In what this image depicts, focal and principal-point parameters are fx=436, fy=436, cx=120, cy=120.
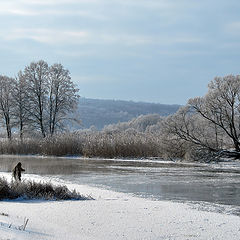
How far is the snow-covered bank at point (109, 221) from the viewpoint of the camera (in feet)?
24.7

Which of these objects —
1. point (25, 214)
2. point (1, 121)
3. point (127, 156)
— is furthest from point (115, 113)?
point (25, 214)

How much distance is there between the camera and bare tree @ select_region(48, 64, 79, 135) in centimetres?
4744

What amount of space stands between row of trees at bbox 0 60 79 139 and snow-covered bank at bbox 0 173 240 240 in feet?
118

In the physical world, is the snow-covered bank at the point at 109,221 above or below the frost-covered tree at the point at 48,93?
below

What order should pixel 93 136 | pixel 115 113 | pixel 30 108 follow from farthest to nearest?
pixel 115 113 → pixel 30 108 → pixel 93 136

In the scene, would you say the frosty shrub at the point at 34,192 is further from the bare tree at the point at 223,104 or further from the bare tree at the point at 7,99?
the bare tree at the point at 7,99

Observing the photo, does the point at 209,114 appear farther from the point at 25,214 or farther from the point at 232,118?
the point at 25,214

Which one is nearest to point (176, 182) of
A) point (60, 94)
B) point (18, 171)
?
point (18, 171)

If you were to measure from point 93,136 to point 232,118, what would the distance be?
13508 mm

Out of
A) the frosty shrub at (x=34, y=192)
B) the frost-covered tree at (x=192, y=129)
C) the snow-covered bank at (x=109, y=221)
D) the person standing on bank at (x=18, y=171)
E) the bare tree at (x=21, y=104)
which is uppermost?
the bare tree at (x=21, y=104)

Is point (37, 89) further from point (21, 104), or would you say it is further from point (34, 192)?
point (34, 192)

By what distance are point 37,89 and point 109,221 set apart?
130 ft

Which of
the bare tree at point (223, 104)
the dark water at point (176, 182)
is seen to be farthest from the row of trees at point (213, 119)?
the dark water at point (176, 182)

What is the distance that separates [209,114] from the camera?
2894 centimetres
